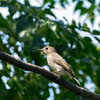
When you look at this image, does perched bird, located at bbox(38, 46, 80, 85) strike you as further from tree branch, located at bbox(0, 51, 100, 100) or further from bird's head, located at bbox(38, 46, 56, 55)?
tree branch, located at bbox(0, 51, 100, 100)

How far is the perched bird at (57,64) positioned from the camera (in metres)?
5.43

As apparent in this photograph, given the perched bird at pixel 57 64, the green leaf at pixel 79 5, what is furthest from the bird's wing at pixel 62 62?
the green leaf at pixel 79 5

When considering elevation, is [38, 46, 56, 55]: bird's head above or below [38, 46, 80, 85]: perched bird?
above

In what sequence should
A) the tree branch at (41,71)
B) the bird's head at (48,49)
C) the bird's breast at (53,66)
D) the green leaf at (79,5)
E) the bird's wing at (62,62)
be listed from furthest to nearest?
the bird's head at (48,49) < the green leaf at (79,5) < the bird's breast at (53,66) < the bird's wing at (62,62) < the tree branch at (41,71)

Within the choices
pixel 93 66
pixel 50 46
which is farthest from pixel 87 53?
pixel 50 46

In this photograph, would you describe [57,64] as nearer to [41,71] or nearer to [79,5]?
[79,5]

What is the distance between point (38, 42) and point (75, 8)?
111 centimetres

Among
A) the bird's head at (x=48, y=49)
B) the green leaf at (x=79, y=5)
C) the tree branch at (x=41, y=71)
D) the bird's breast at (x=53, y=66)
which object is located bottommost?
the tree branch at (x=41, y=71)

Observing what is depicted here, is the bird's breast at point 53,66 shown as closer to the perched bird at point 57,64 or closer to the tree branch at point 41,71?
the perched bird at point 57,64

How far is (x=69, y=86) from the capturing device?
420 cm

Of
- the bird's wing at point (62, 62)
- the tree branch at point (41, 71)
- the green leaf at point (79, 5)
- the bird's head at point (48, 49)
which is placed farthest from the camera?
the bird's head at point (48, 49)

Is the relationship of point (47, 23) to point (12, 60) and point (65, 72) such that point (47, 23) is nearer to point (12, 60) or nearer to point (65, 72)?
point (65, 72)

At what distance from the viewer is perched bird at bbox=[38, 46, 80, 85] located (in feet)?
17.8

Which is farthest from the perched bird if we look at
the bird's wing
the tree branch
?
the tree branch
